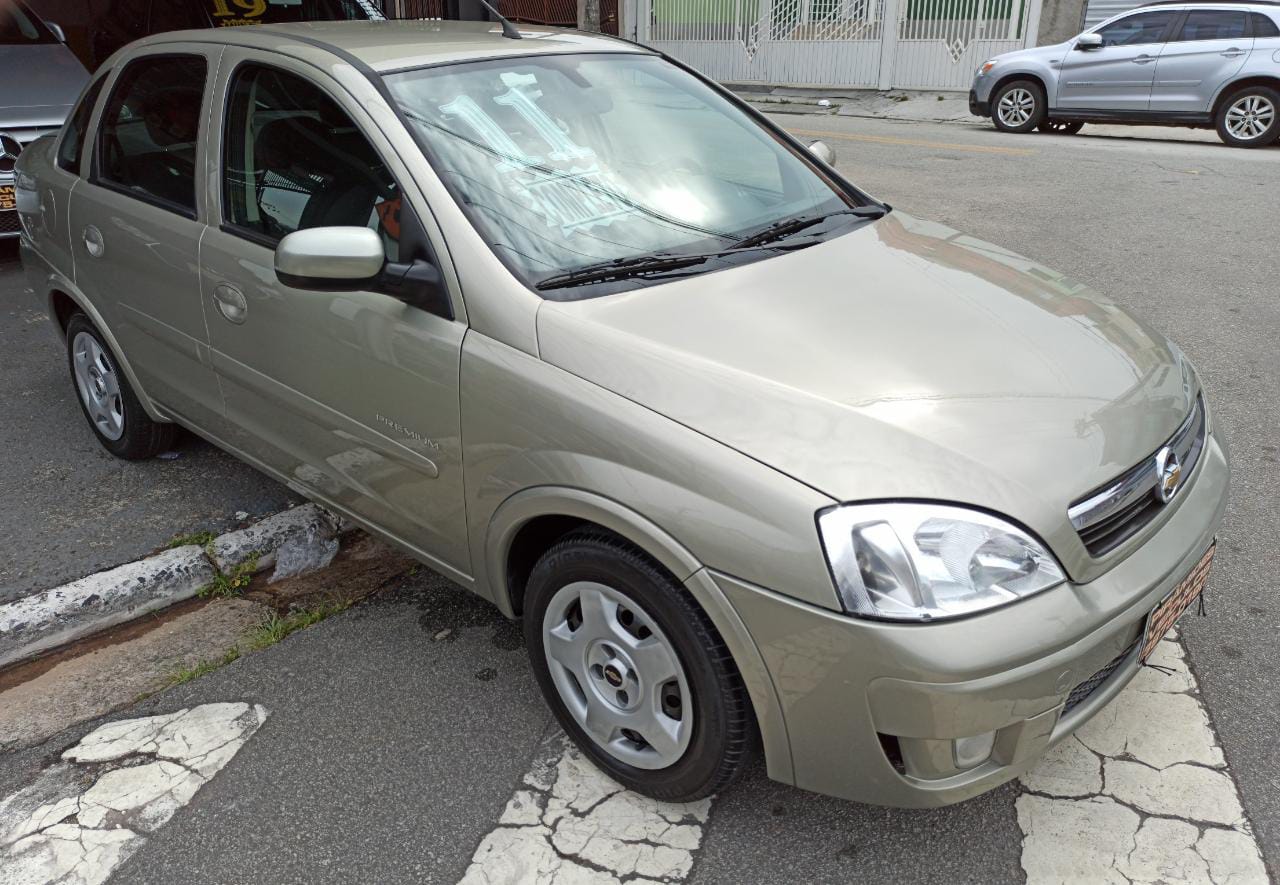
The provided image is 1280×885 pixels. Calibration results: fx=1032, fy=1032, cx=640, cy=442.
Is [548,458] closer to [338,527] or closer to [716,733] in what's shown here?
[716,733]

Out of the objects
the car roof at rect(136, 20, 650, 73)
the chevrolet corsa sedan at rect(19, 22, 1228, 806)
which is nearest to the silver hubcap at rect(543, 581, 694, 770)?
the chevrolet corsa sedan at rect(19, 22, 1228, 806)

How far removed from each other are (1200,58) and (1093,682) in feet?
39.1

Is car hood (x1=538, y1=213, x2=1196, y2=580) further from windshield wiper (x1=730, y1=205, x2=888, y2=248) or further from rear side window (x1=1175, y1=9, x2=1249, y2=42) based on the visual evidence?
rear side window (x1=1175, y1=9, x2=1249, y2=42)

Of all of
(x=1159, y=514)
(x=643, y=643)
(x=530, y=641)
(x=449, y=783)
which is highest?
(x=1159, y=514)

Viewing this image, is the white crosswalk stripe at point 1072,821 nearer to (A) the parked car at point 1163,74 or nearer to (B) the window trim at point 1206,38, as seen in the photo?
(A) the parked car at point 1163,74

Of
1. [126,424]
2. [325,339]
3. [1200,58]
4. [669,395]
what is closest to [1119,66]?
[1200,58]

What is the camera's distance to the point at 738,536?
6.56 feet

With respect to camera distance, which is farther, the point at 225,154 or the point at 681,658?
the point at 225,154

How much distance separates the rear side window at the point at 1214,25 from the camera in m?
11.6

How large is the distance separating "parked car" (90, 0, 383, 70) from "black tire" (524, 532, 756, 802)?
293 inches

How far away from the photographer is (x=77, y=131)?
398 centimetres

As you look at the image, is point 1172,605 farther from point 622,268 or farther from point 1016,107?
point 1016,107

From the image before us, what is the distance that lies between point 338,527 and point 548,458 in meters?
1.67

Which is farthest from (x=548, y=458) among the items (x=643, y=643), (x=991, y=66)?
(x=991, y=66)
